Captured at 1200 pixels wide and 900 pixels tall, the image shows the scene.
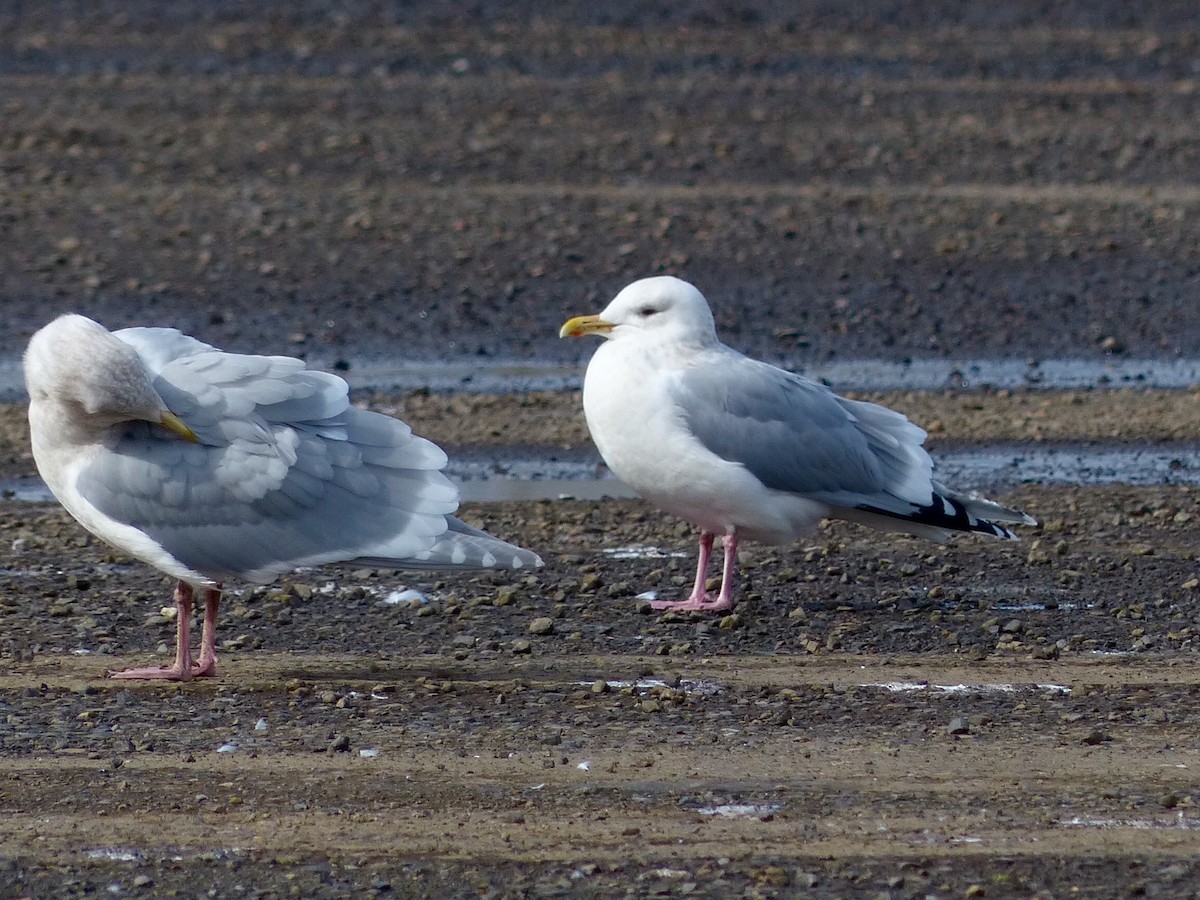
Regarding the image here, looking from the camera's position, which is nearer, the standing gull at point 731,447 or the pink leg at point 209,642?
the pink leg at point 209,642

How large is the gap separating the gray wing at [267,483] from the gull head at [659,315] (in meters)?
1.38

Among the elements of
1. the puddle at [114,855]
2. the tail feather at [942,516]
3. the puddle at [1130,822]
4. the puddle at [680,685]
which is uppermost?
the tail feather at [942,516]

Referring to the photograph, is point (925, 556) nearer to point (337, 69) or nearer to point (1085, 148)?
point (1085, 148)

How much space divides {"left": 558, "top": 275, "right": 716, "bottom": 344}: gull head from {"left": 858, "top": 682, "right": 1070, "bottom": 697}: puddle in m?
1.76

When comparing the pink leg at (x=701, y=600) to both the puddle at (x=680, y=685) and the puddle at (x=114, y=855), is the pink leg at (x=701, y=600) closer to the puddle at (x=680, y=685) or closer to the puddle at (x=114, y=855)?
the puddle at (x=680, y=685)

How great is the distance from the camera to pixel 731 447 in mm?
7434

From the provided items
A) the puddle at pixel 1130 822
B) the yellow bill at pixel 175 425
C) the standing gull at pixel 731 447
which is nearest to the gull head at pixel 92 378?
the yellow bill at pixel 175 425

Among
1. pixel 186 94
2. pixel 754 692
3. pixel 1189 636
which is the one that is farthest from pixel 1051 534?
pixel 186 94

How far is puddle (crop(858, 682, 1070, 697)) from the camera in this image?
6.43 metres

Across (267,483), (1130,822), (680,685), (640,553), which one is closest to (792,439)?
(640,553)

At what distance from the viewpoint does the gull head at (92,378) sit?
618cm

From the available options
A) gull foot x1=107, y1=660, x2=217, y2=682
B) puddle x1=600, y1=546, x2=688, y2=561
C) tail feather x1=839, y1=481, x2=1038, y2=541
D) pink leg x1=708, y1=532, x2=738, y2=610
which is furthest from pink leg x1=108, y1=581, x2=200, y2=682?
tail feather x1=839, y1=481, x2=1038, y2=541

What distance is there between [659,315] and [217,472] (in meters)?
2.01

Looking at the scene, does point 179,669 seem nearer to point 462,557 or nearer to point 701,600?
point 462,557
